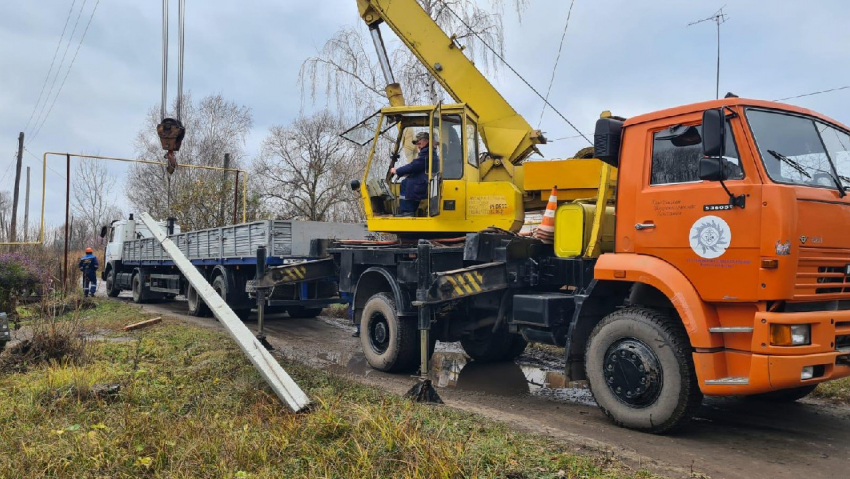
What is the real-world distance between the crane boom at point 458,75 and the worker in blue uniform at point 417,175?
110 cm

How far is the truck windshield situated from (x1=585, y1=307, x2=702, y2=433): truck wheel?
141cm

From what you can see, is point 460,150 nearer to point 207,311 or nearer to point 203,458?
point 203,458

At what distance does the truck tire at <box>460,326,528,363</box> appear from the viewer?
8.65 meters

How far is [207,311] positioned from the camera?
47.2 ft

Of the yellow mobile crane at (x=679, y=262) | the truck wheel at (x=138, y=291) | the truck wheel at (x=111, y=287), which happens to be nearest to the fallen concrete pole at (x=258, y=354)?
the yellow mobile crane at (x=679, y=262)

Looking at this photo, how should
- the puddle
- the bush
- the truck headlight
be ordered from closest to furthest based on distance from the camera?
the truck headlight, the puddle, the bush

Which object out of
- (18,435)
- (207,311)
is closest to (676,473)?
(18,435)

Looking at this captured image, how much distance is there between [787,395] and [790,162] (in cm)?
256

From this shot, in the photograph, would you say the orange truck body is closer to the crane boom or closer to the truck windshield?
the truck windshield

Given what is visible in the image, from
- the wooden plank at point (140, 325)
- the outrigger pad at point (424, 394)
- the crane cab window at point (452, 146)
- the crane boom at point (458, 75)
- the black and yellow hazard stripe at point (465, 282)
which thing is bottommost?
the wooden plank at point (140, 325)

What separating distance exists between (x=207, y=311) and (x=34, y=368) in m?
7.50

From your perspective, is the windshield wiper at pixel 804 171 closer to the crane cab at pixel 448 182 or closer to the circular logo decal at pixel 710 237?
the circular logo decal at pixel 710 237

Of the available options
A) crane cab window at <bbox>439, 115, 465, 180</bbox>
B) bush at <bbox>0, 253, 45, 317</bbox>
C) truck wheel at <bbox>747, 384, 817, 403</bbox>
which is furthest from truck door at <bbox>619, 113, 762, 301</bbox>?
bush at <bbox>0, 253, 45, 317</bbox>

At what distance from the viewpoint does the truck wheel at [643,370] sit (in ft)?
16.0
